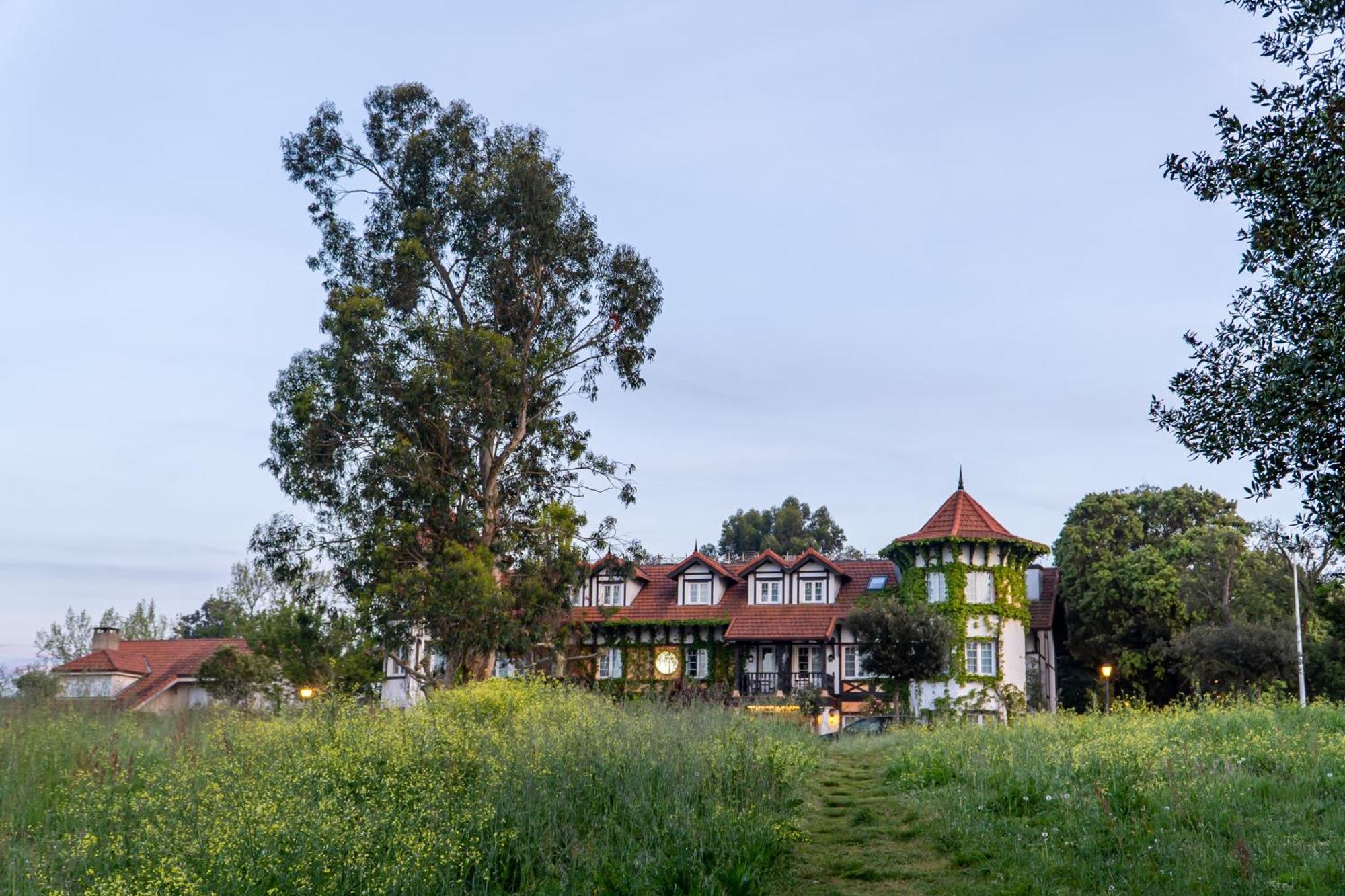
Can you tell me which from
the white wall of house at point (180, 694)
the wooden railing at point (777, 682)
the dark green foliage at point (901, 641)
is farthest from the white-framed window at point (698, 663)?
the white wall of house at point (180, 694)

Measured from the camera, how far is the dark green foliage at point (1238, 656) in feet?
120

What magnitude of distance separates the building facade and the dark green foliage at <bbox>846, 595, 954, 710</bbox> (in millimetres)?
3470

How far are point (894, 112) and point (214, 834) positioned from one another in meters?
12.7

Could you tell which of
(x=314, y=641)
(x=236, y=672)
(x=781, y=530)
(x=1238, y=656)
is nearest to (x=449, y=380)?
(x=314, y=641)

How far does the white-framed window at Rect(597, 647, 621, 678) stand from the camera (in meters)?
43.4

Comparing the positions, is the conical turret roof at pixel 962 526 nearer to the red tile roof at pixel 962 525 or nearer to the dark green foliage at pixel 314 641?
the red tile roof at pixel 962 525

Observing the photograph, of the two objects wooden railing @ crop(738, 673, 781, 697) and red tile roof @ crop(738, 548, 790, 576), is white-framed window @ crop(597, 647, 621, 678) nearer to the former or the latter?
wooden railing @ crop(738, 673, 781, 697)

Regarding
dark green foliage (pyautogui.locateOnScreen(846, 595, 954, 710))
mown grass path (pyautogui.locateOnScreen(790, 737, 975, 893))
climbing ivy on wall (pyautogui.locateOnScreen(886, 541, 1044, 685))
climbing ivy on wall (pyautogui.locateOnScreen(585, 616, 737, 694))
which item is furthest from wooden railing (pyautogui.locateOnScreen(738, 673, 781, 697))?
mown grass path (pyautogui.locateOnScreen(790, 737, 975, 893))

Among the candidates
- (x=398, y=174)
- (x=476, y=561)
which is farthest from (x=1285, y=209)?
(x=398, y=174)

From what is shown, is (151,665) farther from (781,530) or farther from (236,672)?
(781,530)

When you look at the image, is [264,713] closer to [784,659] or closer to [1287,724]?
[1287,724]

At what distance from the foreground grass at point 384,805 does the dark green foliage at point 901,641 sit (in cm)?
2170

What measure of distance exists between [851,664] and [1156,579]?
12.8m

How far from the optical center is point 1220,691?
38312 mm
